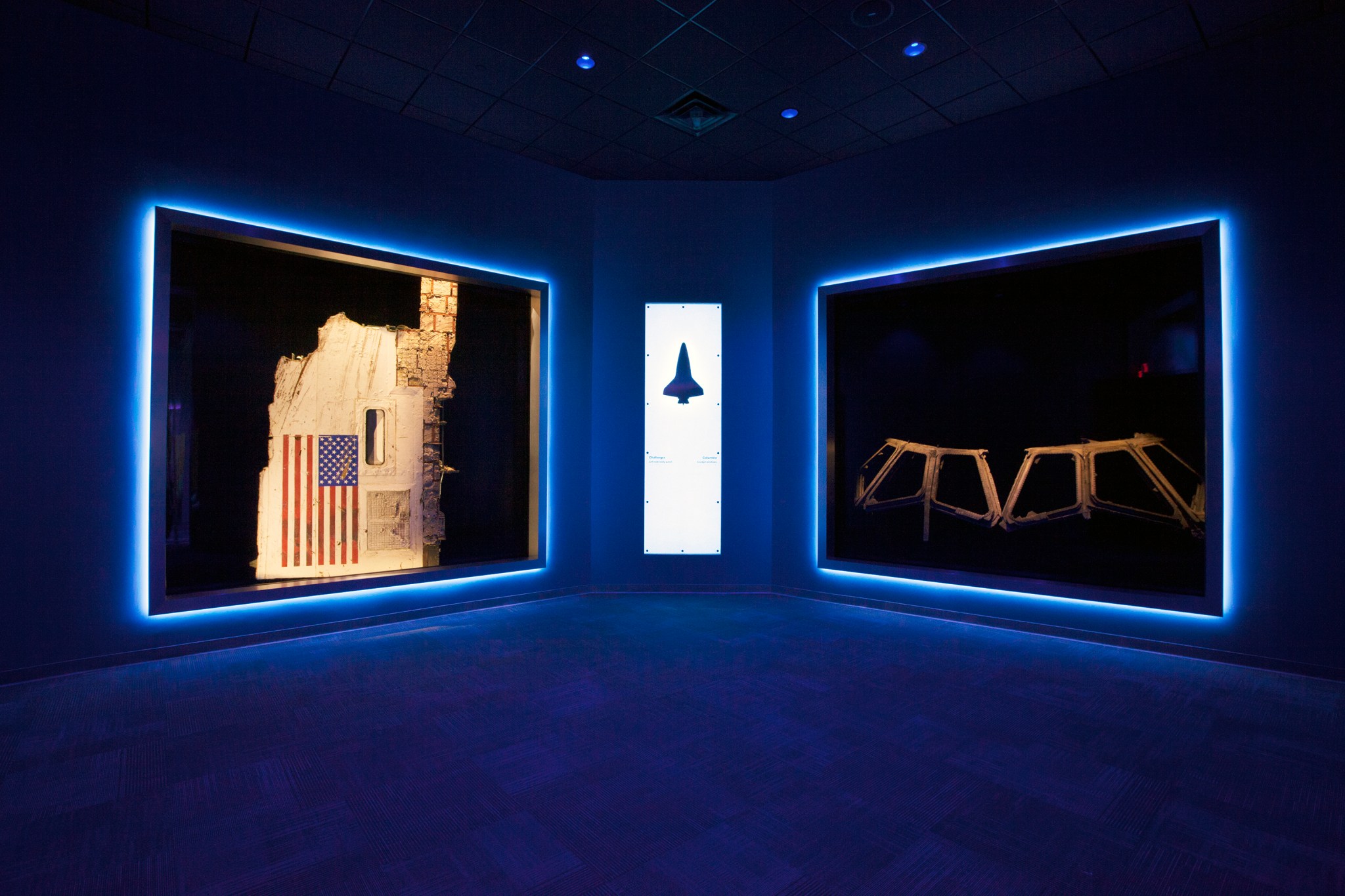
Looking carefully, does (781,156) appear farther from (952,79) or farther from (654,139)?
(952,79)

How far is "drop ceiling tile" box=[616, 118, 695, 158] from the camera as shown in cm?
480

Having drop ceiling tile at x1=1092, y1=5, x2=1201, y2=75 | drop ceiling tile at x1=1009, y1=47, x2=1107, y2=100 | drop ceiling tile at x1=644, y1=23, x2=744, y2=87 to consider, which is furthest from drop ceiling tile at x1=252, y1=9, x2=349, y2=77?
drop ceiling tile at x1=1092, y1=5, x2=1201, y2=75

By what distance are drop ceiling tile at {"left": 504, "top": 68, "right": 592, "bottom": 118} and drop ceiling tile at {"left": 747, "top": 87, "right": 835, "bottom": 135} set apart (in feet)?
4.23

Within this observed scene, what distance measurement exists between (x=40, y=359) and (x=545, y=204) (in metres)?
3.52

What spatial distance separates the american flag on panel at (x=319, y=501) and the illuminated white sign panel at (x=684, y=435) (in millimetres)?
2376

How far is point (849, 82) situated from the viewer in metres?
4.20

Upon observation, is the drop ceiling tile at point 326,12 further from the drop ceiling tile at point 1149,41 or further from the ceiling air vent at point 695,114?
the drop ceiling tile at point 1149,41

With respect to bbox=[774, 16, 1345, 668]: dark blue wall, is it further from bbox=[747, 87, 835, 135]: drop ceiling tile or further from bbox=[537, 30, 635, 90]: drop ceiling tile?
bbox=[537, 30, 635, 90]: drop ceiling tile

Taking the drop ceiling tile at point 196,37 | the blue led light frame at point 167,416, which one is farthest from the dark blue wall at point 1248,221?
the drop ceiling tile at point 196,37

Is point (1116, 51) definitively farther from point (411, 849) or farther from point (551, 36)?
point (411, 849)

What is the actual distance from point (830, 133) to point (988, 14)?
1.46m

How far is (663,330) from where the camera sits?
5.60 metres

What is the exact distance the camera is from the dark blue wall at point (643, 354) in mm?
5590

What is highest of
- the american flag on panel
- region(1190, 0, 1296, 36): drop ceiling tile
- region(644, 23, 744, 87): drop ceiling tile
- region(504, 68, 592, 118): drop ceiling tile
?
region(644, 23, 744, 87): drop ceiling tile
